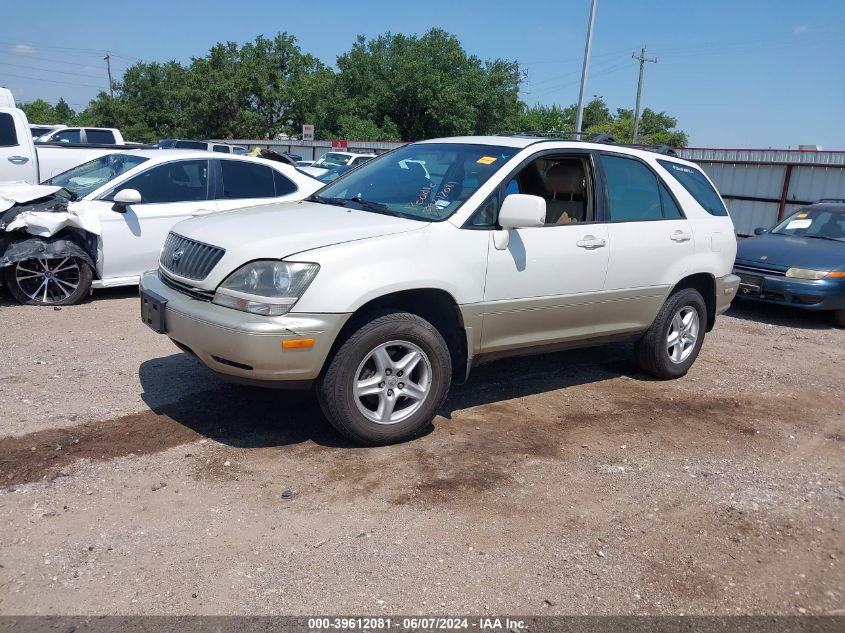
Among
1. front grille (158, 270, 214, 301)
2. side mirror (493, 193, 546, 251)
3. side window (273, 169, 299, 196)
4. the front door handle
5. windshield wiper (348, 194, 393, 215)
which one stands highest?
side mirror (493, 193, 546, 251)

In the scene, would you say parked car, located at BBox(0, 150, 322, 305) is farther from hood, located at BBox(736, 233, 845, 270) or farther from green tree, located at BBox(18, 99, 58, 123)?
green tree, located at BBox(18, 99, 58, 123)

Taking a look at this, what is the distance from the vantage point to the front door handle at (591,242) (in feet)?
17.4

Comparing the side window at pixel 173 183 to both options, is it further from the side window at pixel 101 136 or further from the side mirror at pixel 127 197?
the side window at pixel 101 136

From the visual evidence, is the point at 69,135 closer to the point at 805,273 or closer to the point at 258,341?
the point at 805,273

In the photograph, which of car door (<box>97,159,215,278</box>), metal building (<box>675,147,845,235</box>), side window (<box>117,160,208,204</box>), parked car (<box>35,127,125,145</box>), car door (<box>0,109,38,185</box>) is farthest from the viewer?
parked car (<box>35,127,125,145</box>)

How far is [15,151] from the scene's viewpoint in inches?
406

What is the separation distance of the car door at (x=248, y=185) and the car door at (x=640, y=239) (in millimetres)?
4380

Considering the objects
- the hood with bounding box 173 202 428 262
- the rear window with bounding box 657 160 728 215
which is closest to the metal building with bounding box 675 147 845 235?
the rear window with bounding box 657 160 728 215

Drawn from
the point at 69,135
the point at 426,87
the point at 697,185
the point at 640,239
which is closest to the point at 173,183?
the point at 640,239

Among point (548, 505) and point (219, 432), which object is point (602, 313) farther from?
point (219, 432)

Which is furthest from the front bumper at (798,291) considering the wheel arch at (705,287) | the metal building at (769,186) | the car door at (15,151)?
the car door at (15,151)

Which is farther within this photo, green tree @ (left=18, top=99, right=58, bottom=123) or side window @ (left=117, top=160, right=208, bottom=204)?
green tree @ (left=18, top=99, right=58, bottom=123)

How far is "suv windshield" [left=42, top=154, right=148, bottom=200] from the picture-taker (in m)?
8.29

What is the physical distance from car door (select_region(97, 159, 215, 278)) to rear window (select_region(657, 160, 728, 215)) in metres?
4.87
